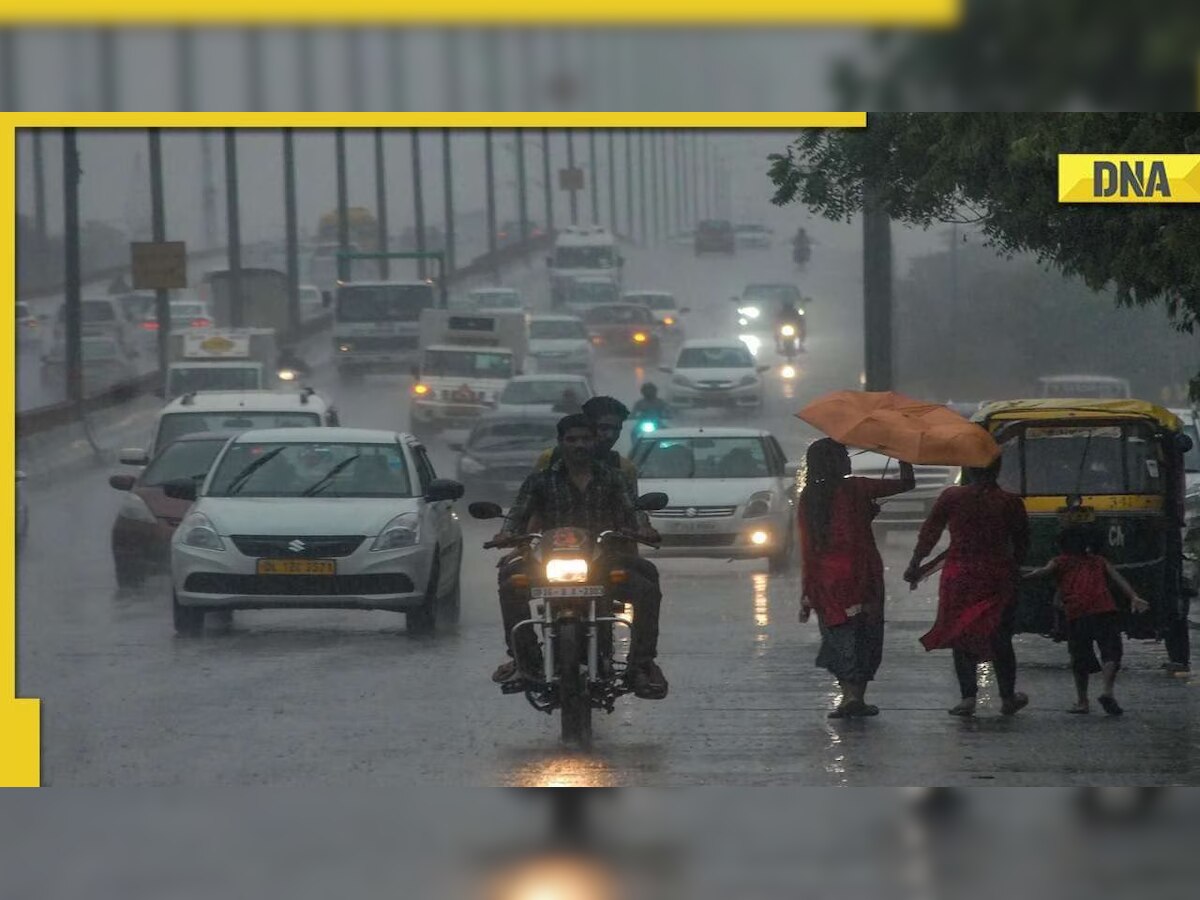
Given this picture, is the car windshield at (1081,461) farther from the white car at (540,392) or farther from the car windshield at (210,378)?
the car windshield at (210,378)

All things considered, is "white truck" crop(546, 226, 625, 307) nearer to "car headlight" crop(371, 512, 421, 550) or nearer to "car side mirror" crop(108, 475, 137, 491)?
"car headlight" crop(371, 512, 421, 550)

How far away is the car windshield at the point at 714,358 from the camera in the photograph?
1496 cm

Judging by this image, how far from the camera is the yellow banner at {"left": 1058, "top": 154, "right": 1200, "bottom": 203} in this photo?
12.7 metres

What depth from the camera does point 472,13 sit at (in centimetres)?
1301

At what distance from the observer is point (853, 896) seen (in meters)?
Result: 9.63

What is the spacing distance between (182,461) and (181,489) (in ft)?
2.37

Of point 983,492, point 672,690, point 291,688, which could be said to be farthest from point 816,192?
point 291,688

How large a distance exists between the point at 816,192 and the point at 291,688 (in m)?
3.76

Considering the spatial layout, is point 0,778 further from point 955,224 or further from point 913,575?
point 955,224

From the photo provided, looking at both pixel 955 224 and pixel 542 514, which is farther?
pixel 955 224

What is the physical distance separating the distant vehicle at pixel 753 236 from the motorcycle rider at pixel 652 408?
4.07 feet

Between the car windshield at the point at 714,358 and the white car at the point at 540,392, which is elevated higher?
the car windshield at the point at 714,358

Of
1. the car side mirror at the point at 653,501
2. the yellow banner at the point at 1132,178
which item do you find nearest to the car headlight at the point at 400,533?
the car side mirror at the point at 653,501

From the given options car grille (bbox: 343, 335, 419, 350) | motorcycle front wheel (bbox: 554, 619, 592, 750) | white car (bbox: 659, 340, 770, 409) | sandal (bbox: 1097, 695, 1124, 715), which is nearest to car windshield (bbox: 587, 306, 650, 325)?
white car (bbox: 659, 340, 770, 409)
